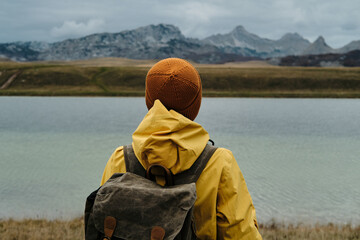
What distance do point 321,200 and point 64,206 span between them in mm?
8440

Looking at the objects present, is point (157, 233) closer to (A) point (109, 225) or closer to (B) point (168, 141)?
(A) point (109, 225)

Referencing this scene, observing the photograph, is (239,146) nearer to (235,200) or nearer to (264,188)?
(264,188)

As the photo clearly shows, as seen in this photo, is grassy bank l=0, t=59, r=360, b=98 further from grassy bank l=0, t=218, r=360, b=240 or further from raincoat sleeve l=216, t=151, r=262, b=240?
raincoat sleeve l=216, t=151, r=262, b=240

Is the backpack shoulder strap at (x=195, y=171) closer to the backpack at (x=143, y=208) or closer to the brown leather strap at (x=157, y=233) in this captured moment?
the backpack at (x=143, y=208)

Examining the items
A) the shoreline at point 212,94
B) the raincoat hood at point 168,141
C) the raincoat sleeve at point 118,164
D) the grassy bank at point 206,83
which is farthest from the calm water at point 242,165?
the grassy bank at point 206,83

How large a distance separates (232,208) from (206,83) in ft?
272

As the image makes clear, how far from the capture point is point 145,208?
212 cm

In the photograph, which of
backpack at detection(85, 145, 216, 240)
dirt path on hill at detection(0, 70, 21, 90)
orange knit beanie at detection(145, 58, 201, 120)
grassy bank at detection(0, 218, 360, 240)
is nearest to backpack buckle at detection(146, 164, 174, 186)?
backpack at detection(85, 145, 216, 240)

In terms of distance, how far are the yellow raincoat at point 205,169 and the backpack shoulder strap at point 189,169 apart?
0.04 m

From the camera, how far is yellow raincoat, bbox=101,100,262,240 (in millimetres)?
2217

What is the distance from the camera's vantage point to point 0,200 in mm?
10961

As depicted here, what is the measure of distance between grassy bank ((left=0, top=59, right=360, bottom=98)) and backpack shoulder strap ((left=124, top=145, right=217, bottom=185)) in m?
70.0

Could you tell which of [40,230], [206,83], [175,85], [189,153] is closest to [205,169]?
[189,153]

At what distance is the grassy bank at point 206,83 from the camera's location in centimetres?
7450
